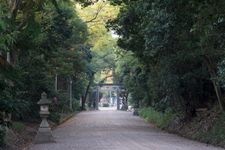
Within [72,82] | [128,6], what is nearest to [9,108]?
[128,6]

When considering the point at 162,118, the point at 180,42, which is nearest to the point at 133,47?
the point at 162,118

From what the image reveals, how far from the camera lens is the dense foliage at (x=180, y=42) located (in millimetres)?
18422

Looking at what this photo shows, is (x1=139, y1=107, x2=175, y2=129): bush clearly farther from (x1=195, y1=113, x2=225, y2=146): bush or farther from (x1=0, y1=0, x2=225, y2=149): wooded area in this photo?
(x1=195, y1=113, x2=225, y2=146): bush

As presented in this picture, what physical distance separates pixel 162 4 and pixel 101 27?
3394 centimetres

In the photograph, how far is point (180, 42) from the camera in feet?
76.2

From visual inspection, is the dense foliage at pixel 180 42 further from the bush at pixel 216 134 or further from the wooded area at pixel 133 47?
the bush at pixel 216 134

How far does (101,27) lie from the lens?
172 feet

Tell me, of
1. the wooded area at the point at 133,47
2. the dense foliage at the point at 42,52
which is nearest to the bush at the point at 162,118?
the wooded area at the point at 133,47

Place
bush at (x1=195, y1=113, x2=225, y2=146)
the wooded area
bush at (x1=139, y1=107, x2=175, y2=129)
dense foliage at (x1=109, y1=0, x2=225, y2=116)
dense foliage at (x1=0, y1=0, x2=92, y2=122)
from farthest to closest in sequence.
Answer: bush at (x1=139, y1=107, x2=175, y2=129), bush at (x1=195, y1=113, x2=225, y2=146), dense foliage at (x1=0, y1=0, x2=92, y2=122), dense foliage at (x1=109, y1=0, x2=225, y2=116), the wooded area

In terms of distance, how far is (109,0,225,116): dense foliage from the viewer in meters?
18.4

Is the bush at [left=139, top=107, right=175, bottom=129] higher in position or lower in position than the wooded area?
lower

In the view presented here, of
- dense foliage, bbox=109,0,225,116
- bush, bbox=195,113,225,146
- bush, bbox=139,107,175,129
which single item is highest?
dense foliage, bbox=109,0,225,116

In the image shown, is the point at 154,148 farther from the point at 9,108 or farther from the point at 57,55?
the point at 57,55

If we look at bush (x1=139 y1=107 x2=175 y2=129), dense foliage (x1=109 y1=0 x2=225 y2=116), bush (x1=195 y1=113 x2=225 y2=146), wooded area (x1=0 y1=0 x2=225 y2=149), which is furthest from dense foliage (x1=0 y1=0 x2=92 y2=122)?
bush (x1=195 y1=113 x2=225 y2=146)
